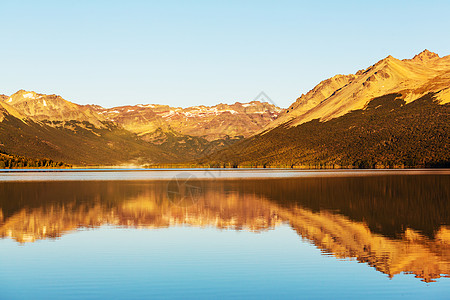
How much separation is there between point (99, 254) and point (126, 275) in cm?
823

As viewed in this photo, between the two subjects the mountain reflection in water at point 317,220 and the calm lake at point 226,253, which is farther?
the mountain reflection in water at point 317,220

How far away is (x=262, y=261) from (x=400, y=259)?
9.84 metres

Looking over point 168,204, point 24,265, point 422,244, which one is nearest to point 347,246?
point 422,244

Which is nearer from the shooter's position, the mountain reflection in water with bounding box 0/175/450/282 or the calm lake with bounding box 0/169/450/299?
the calm lake with bounding box 0/169/450/299

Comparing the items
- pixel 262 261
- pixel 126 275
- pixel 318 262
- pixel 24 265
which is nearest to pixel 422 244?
pixel 318 262

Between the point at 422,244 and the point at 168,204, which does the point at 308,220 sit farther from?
the point at 168,204

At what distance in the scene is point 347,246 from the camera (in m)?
43.0

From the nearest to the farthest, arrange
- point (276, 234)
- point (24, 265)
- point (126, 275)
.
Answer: point (126, 275)
point (24, 265)
point (276, 234)

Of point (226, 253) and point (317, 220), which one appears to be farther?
point (317, 220)

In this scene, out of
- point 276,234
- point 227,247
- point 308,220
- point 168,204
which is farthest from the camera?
point 168,204

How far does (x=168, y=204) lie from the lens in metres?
84.0

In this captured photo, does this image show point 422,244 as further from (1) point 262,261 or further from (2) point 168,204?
(2) point 168,204

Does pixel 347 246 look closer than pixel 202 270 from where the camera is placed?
No

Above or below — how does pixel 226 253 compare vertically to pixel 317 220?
below
